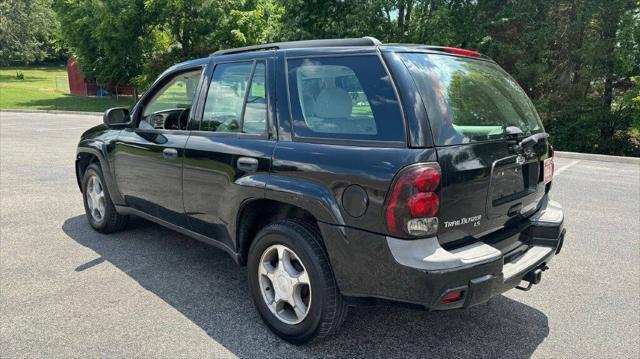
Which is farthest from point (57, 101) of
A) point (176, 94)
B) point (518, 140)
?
Result: point (518, 140)

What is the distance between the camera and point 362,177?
251 centimetres

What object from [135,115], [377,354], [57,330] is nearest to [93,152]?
[135,115]

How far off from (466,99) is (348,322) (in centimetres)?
166

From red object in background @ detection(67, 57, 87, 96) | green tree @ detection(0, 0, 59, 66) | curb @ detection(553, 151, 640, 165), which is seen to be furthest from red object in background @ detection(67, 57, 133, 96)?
curb @ detection(553, 151, 640, 165)

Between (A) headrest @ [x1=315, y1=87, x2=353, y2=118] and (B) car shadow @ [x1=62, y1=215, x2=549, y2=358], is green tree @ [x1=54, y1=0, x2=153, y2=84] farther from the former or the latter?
(A) headrest @ [x1=315, y1=87, x2=353, y2=118]

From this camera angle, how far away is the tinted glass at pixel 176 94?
12.8ft

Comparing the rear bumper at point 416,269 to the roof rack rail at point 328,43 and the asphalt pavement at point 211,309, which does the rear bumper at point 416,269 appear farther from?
the roof rack rail at point 328,43


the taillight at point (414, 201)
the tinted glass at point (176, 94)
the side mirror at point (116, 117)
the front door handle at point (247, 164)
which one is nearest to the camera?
the taillight at point (414, 201)

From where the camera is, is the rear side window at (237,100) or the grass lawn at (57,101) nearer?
the rear side window at (237,100)

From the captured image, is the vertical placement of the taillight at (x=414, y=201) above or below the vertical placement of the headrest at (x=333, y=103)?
below

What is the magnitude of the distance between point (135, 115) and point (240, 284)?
73.9 inches

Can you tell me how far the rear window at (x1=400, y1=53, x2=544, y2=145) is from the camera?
258 centimetres

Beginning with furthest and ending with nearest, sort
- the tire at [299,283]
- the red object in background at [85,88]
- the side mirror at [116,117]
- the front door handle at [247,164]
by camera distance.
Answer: the red object in background at [85,88] → the side mirror at [116,117] → the front door handle at [247,164] → the tire at [299,283]

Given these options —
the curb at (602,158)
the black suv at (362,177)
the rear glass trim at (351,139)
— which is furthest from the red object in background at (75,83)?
the rear glass trim at (351,139)
